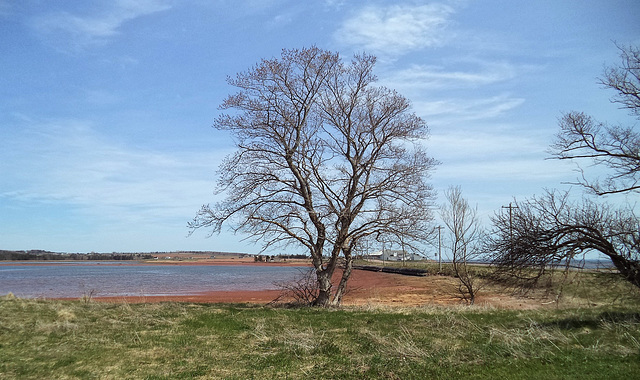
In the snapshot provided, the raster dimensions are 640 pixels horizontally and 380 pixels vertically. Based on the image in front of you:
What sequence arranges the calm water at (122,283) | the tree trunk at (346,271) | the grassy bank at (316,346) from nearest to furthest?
the grassy bank at (316,346) < the tree trunk at (346,271) < the calm water at (122,283)

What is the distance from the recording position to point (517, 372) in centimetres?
727

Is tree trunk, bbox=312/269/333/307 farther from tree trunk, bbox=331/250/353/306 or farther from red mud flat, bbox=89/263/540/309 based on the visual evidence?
red mud flat, bbox=89/263/540/309

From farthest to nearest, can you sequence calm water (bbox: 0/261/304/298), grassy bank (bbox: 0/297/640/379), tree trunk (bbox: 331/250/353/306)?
calm water (bbox: 0/261/304/298), tree trunk (bbox: 331/250/353/306), grassy bank (bbox: 0/297/640/379)

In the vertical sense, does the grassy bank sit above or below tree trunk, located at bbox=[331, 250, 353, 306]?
below

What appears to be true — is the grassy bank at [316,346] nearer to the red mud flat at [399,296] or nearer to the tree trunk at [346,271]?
the tree trunk at [346,271]

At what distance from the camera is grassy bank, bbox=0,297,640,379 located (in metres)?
7.69

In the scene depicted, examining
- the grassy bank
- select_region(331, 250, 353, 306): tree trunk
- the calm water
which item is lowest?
the calm water

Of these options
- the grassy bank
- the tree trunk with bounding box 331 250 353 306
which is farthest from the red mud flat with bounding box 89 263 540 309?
the grassy bank

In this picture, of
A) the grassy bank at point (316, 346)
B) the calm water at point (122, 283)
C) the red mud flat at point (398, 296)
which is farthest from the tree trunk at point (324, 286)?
the red mud flat at point (398, 296)

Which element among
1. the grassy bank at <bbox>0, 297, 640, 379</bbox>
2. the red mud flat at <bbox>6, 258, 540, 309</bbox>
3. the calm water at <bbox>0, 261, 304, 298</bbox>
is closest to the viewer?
the grassy bank at <bbox>0, 297, 640, 379</bbox>

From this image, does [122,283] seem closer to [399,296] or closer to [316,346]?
[399,296]

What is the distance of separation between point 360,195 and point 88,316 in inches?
402

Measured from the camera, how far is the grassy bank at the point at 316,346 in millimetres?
7691

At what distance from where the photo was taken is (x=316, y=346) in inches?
376
